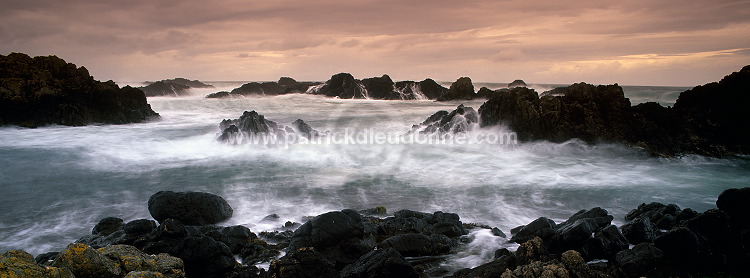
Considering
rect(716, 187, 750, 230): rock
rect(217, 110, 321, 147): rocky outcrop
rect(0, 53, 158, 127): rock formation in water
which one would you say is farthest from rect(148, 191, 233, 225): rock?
rect(0, 53, 158, 127): rock formation in water

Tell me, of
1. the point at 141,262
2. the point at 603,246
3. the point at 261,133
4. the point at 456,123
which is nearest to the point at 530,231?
the point at 603,246

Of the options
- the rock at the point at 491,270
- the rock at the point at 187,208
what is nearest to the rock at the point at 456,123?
the rock at the point at 187,208

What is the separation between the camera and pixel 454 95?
182ft

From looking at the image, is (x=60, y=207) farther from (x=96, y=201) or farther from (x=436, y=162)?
(x=436, y=162)

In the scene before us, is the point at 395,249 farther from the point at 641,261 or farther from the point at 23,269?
the point at 23,269

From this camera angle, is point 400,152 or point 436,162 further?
point 400,152

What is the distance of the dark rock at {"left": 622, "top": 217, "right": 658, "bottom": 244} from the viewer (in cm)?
802

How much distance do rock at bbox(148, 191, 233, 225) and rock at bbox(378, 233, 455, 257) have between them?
4.19 m

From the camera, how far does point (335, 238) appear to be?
25.6 ft

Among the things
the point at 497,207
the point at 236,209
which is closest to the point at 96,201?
the point at 236,209

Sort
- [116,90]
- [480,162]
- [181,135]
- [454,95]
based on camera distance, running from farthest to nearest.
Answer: [454,95] → [116,90] → [181,135] → [480,162]

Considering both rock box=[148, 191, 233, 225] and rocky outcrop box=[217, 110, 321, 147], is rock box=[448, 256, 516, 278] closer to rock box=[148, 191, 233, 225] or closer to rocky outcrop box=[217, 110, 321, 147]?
rock box=[148, 191, 233, 225]

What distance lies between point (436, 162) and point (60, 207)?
41.5 ft

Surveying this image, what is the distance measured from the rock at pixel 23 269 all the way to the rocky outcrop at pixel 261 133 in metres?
16.7
